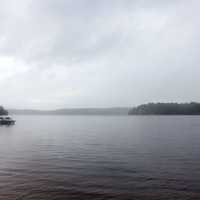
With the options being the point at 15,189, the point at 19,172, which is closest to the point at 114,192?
the point at 15,189

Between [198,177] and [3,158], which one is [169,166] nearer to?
[198,177]

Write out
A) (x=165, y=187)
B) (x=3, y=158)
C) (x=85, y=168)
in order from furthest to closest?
(x=3, y=158) < (x=85, y=168) < (x=165, y=187)

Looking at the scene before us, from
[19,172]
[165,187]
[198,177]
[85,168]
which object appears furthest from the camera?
[85,168]

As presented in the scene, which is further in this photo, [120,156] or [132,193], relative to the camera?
[120,156]

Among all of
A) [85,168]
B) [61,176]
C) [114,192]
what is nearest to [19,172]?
[61,176]

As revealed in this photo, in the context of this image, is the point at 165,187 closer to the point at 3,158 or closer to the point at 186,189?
the point at 186,189

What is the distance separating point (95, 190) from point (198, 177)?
10577 mm

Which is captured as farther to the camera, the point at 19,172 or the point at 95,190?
the point at 19,172

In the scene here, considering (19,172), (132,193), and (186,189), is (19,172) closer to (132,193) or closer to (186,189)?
(132,193)

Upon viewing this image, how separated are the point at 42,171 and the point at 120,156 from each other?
1258 cm

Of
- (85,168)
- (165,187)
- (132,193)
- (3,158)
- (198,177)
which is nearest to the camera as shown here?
(132,193)

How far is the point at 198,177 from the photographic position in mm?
A: 22672

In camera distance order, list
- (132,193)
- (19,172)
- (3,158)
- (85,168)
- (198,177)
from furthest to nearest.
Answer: (3,158) < (85,168) < (19,172) < (198,177) < (132,193)

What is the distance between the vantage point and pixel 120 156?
3400 cm
